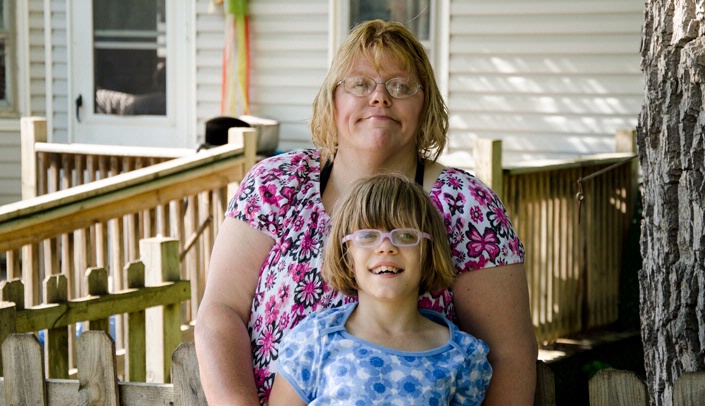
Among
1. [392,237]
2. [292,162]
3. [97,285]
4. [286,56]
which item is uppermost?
[286,56]

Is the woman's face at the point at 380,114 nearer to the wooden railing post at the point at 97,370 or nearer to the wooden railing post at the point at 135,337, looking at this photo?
the wooden railing post at the point at 97,370

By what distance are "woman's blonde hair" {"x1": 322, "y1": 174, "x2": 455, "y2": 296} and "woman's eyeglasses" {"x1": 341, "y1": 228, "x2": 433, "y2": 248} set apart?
0.01 meters

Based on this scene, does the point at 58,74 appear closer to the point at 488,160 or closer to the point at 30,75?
the point at 30,75

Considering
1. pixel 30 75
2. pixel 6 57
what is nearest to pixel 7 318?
pixel 30 75

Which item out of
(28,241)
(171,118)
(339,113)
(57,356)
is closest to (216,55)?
(171,118)

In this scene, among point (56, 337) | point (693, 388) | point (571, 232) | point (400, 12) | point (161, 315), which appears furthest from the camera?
point (400, 12)

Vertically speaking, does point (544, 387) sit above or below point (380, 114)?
below

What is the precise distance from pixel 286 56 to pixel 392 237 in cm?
620

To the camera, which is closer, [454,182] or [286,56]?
[454,182]

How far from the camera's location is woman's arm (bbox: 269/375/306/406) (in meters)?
2.33

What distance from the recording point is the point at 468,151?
25.9 feet

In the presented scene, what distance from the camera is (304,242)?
2.63 meters

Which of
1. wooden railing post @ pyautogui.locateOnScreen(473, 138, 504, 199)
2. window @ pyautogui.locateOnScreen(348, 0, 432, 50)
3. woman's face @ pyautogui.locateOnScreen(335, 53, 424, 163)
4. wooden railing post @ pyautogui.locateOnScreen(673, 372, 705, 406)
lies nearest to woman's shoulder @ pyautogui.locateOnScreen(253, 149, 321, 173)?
woman's face @ pyautogui.locateOnScreen(335, 53, 424, 163)

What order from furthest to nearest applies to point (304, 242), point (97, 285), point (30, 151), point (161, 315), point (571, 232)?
point (30, 151) < point (571, 232) < point (161, 315) < point (97, 285) < point (304, 242)
